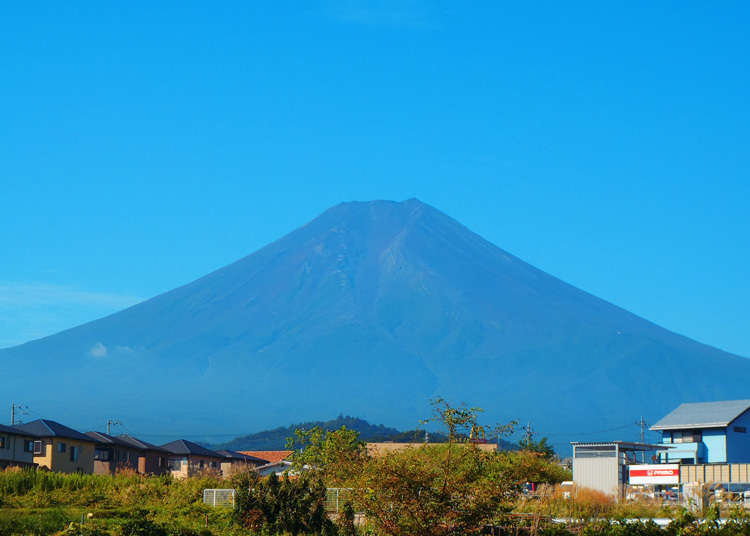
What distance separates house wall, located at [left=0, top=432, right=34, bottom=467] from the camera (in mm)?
61375

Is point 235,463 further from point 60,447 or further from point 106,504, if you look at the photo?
point 106,504

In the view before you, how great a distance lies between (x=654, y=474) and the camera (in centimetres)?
5359

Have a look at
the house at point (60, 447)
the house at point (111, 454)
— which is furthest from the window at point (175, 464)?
the house at point (60, 447)

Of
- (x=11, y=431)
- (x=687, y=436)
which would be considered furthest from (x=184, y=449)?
(x=687, y=436)

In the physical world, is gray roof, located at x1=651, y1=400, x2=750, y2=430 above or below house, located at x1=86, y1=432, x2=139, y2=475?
above

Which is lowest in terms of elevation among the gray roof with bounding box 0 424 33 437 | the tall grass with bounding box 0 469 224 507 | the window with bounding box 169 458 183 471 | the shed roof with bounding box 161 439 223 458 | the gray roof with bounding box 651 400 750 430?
the window with bounding box 169 458 183 471

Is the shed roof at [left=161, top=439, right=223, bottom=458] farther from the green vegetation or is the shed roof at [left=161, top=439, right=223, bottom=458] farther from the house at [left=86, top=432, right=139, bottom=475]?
the green vegetation

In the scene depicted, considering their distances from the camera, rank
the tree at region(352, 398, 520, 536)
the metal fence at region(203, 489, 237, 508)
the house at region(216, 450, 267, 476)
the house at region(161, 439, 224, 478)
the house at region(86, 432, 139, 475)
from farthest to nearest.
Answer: the house at region(161, 439, 224, 478) < the house at region(86, 432, 139, 475) < the house at region(216, 450, 267, 476) < the metal fence at region(203, 489, 237, 508) < the tree at region(352, 398, 520, 536)

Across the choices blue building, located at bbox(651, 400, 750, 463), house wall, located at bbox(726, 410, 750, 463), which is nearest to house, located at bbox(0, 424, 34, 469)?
blue building, located at bbox(651, 400, 750, 463)

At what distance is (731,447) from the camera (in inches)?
2822

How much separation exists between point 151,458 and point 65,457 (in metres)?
13.5

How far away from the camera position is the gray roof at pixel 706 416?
72500 mm

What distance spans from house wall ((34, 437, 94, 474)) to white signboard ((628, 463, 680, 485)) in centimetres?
3267

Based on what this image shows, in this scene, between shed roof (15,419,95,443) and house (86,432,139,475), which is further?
house (86,432,139,475)
